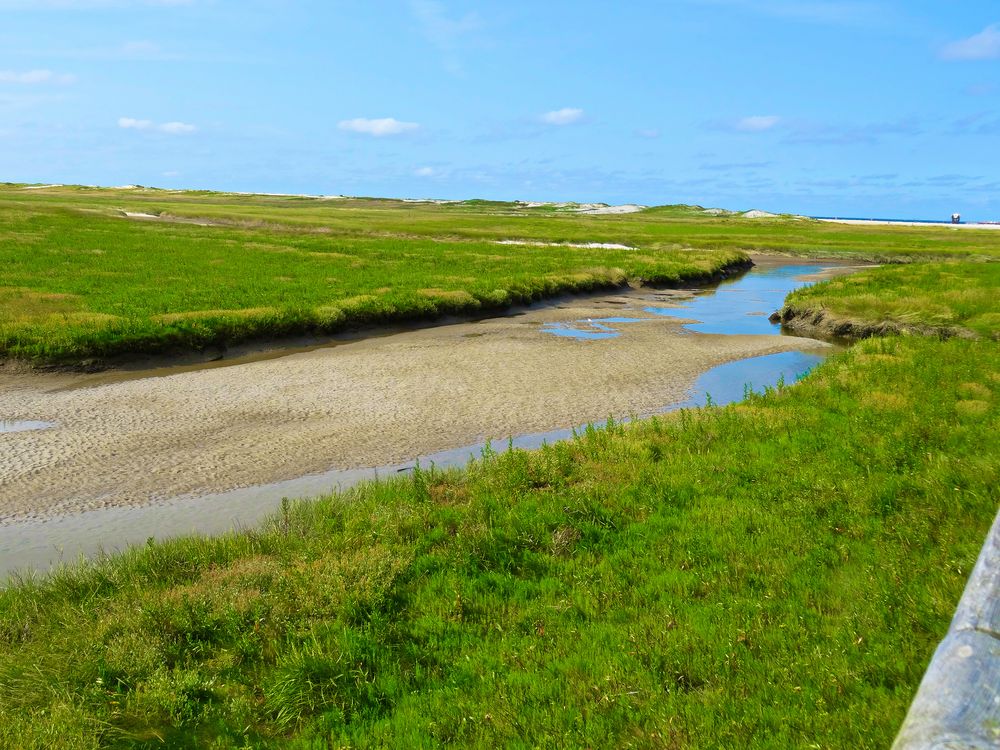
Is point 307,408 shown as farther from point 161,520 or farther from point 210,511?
point 161,520

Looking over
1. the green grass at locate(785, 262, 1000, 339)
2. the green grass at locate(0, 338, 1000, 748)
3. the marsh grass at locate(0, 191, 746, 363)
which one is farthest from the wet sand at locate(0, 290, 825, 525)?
the green grass at locate(785, 262, 1000, 339)

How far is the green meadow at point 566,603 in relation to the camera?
568 cm

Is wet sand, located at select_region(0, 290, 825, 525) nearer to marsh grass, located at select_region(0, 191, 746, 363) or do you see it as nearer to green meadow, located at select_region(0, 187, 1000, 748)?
marsh grass, located at select_region(0, 191, 746, 363)

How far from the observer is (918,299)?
32.7 meters

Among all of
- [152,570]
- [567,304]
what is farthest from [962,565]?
[567,304]

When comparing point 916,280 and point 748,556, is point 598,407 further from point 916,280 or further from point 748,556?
point 916,280

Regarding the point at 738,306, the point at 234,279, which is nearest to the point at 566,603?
the point at 234,279

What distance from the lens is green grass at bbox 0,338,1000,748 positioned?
564 centimetres

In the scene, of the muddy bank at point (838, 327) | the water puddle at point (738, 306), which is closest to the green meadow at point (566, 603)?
the muddy bank at point (838, 327)

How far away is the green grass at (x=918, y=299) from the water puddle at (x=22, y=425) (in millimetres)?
29410

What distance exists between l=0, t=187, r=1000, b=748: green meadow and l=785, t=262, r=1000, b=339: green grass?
16301mm

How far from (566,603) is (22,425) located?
15.0 meters

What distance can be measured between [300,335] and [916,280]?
111 feet

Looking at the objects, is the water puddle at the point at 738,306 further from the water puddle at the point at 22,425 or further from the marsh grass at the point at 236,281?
the water puddle at the point at 22,425
